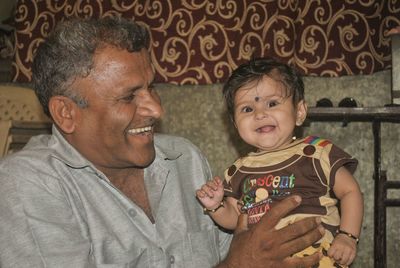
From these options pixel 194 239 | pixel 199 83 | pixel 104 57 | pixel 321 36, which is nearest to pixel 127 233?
pixel 194 239

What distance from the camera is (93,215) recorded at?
5.30 ft

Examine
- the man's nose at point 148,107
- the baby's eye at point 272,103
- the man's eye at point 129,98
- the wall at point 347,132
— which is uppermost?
the man's eye at point 129,98

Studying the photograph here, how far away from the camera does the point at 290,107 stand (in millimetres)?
1866


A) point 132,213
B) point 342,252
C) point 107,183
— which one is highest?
point 107,183

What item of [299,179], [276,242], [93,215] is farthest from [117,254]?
[299,179]

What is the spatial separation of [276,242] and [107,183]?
630 mm

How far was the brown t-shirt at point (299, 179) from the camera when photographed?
5.75 feet

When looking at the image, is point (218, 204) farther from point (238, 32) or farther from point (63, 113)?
point (238, 32)

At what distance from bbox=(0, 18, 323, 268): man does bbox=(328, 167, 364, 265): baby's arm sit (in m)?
0.08

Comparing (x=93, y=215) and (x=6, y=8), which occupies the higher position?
(x=6, y=8)

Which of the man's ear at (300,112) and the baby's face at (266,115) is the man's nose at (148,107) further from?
the man's ear at (300,112)

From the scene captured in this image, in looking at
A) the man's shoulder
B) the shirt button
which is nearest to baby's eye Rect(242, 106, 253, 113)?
the man's shoulder

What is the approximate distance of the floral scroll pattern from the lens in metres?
3.14

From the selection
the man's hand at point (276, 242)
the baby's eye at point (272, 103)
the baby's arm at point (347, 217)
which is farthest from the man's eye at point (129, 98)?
the baby's arm at point (347, 217)
